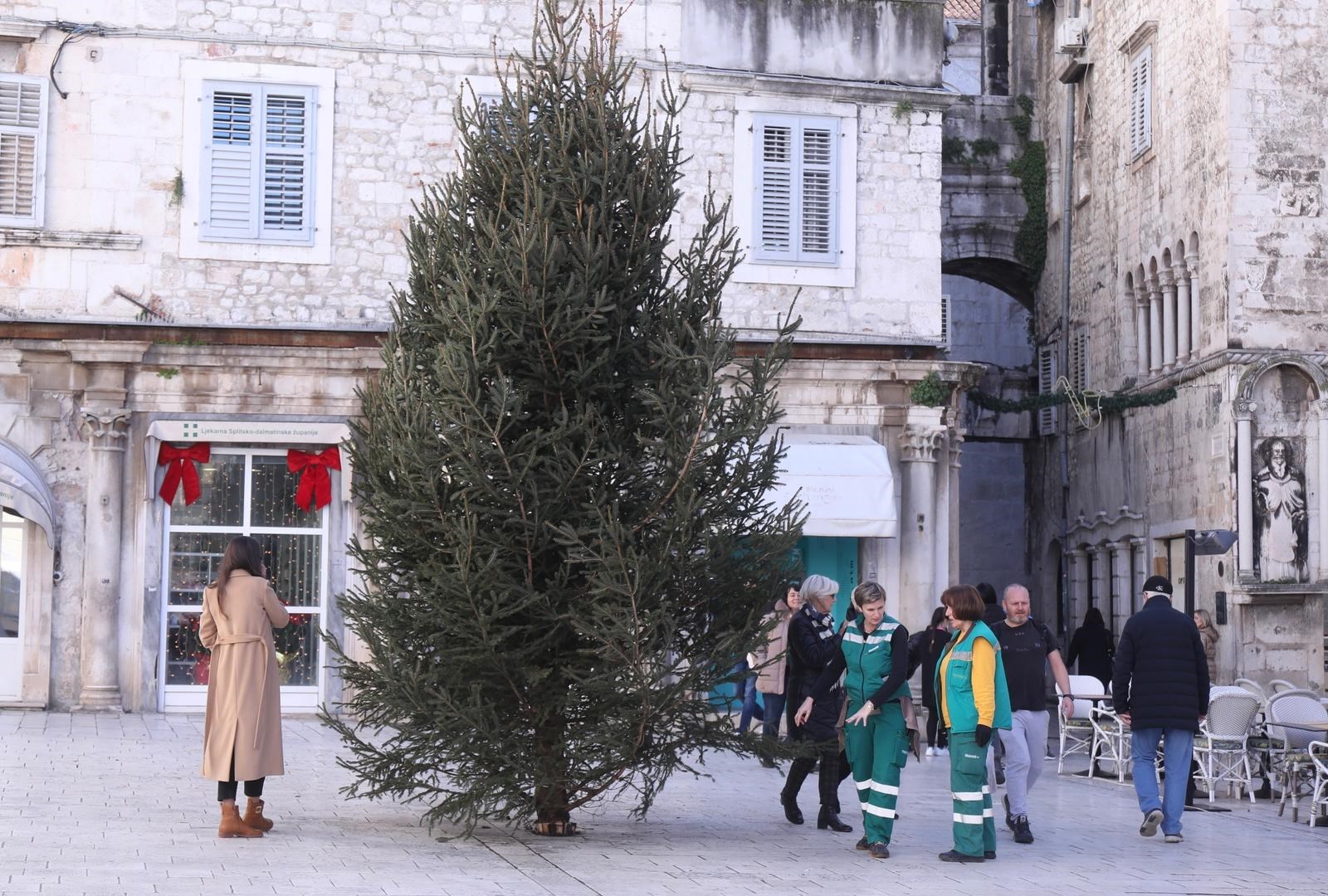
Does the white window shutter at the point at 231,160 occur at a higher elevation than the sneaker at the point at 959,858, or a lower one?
higher

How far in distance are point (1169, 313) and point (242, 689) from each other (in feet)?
51.5

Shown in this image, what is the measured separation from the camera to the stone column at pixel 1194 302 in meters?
21.7

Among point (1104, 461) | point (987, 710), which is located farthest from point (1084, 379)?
point (987, 710)

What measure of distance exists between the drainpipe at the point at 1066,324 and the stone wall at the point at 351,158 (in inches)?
258

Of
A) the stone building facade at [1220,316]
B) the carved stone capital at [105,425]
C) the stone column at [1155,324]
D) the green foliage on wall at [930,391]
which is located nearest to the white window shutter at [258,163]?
the carved stone capital at [105,425]

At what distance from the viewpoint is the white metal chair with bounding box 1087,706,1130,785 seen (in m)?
15.3

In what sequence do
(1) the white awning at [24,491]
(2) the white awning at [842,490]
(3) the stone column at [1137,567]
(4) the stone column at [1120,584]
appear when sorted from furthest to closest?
(4) the stone column at [1120,584], (3) the stone column at [1137,567], (2) the white awning at [842,490], (1) the white awning at [24,491]

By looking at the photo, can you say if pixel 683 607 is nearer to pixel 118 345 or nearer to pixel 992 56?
pixel 118 345

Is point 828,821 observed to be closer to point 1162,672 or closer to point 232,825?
point 1162,672

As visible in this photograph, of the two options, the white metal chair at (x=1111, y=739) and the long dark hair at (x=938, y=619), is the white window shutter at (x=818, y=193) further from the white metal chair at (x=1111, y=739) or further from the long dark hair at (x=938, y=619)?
the white metal chair at (x=1111, y=739)

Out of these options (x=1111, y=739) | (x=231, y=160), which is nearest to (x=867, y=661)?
(x=1111, y=739)

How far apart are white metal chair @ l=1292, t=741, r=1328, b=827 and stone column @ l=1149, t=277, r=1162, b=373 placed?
432 inches

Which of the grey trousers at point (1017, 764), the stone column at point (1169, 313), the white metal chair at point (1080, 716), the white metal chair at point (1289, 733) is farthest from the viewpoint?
the stone column at point (1169, 313)

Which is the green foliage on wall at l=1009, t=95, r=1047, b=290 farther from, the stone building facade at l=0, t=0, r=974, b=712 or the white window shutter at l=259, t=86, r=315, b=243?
the white window shutter at l=259, t=86, r=315, b=243
